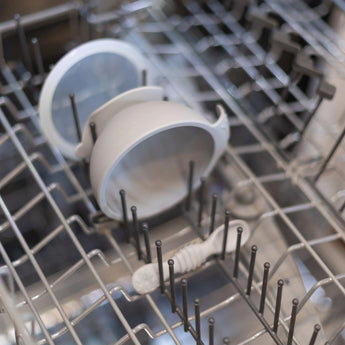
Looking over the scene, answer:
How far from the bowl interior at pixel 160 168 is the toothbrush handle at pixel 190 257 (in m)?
0.07

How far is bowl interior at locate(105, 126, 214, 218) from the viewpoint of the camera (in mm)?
548

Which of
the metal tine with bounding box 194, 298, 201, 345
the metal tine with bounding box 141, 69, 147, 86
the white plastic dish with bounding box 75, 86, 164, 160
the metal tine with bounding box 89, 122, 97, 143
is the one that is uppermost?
the metal tine with bounding box 141, 69, 147, 86

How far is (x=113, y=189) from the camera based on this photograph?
538 mm

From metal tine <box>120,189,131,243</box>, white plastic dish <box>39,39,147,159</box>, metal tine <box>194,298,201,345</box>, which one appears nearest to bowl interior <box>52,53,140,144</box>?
white plastic dish <box>39,39,147,159</box>

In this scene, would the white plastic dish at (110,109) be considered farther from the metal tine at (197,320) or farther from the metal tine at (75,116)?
the metal tine at (197,320)

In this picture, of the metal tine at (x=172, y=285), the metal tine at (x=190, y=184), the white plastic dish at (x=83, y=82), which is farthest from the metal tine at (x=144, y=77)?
the metal tine at (x=172, y=285)

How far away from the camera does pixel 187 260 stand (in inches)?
20.3

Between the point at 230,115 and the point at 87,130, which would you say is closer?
the point at 87,130

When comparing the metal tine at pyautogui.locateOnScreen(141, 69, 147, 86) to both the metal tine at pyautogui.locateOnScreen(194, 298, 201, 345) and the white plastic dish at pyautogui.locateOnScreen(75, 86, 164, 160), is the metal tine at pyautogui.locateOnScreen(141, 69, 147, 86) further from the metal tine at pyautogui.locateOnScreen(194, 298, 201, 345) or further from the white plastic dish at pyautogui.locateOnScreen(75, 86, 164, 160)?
the metal tine at pyautogui.locateOnScreen(194, 298, 201, 345)

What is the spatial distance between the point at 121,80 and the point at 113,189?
5.1 inches

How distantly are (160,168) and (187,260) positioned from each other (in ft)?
0.35

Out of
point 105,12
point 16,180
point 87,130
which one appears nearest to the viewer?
point 87,130

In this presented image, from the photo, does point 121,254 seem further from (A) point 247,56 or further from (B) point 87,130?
(A) point 247,56

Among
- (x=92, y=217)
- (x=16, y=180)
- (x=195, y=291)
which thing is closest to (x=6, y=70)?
(x=16, y=180)
